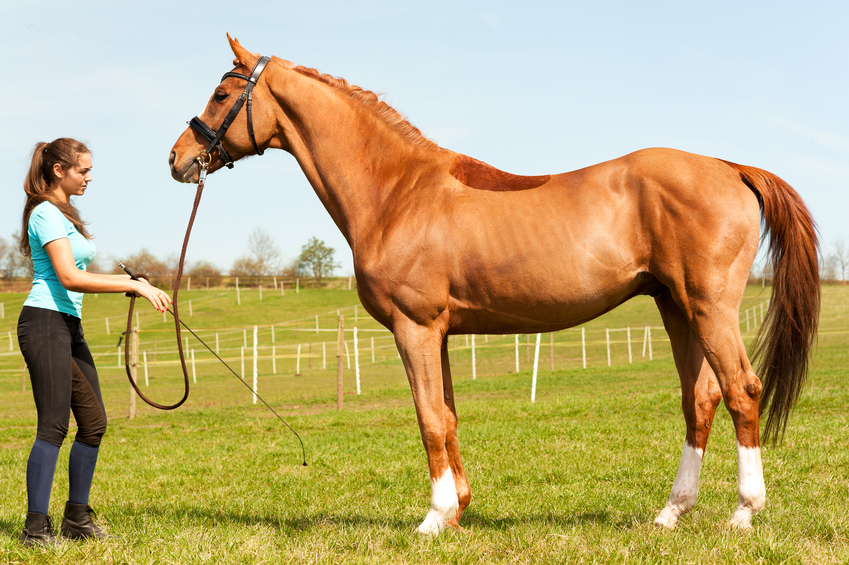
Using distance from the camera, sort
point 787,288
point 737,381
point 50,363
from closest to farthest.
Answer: point 737,381 < point 50,363 < point 787,288

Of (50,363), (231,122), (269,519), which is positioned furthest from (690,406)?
(50,363)

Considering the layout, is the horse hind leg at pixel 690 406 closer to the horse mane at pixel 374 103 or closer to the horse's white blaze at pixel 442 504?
the horse's white blaze at pixel 442 504

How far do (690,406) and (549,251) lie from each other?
1352mm

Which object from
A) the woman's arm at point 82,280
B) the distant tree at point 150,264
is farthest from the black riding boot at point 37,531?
the distant tree at point 150,264

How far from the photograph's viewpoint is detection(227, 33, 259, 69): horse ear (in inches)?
150

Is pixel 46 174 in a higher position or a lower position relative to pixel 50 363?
higher

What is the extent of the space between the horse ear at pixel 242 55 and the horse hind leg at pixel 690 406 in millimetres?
2906

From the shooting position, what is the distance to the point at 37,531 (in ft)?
11.1

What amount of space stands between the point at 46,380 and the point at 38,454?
16.9 inches

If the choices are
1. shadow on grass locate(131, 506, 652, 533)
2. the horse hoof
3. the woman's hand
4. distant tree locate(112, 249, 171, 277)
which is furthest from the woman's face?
distant tree locate(112, 249, 171, 277)

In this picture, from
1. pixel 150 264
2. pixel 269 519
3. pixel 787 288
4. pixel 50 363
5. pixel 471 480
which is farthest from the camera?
pixel 150 264

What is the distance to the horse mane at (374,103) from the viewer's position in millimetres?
3889

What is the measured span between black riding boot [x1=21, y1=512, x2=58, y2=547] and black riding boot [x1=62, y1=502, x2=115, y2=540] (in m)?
0.19

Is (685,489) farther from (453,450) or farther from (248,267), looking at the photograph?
(248,267)
